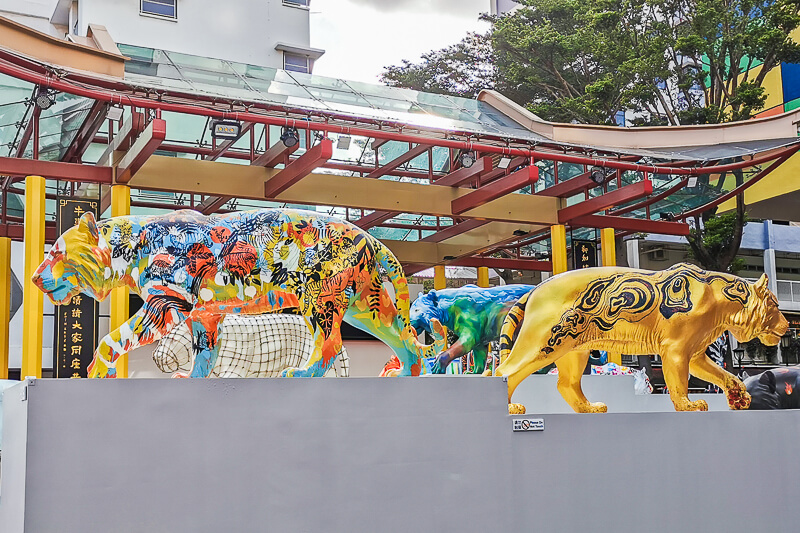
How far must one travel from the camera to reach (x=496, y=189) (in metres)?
12.6

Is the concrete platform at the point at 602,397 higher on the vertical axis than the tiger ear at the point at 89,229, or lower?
lower

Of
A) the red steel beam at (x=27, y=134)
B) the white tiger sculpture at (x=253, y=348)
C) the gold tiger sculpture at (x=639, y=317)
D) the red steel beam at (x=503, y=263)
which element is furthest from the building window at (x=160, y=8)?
the gold tiger sculpture at (x=639, y=317)

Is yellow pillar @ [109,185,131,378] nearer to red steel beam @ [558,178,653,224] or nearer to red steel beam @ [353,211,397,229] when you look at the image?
red steel beam @ [353,211,397,229]

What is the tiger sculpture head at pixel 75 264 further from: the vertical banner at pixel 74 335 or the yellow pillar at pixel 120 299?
the vertical banner at pixel 74 335

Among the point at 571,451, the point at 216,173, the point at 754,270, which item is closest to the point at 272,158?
the point at 216,173

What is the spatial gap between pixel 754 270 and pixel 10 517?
24816mm

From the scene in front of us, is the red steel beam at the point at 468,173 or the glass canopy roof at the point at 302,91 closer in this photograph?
the glass canopy roof at the point at 302,91

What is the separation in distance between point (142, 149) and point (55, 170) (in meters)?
1.23

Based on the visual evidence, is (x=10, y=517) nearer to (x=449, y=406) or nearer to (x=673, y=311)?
(x=449, y=406)

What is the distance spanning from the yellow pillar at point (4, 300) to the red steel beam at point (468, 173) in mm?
6651

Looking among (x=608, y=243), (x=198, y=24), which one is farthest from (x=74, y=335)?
(x=198, y=24)

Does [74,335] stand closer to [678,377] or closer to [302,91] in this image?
[302,91]

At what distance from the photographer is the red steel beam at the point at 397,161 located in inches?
507

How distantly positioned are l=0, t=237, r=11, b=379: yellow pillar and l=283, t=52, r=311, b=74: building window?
11734 mm
